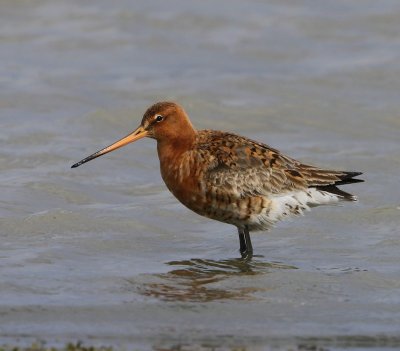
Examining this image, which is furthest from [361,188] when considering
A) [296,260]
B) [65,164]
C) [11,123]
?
[11,123]

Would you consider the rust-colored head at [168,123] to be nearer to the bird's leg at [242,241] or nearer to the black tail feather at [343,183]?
the bird's leg at [242,241]

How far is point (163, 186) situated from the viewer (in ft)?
42.0

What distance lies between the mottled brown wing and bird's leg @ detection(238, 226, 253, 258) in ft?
1.27

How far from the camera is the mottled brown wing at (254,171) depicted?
1015cm

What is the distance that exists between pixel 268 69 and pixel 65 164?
5134mm

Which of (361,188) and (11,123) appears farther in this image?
(11,123)

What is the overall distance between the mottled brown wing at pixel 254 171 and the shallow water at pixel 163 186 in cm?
66

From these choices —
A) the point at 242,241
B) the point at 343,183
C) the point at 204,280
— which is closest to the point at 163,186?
the point at 242,241

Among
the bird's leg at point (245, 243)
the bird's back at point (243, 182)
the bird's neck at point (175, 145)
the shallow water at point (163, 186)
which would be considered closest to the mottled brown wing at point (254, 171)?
the bird's back at point (243, 182)

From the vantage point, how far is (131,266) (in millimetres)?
9734

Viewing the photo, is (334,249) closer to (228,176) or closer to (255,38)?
(228,176)

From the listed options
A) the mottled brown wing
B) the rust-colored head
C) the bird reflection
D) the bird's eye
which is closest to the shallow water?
the bird reflection

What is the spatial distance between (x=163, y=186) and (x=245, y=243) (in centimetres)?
262

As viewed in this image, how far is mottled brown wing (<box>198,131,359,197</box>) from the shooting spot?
400 inches
